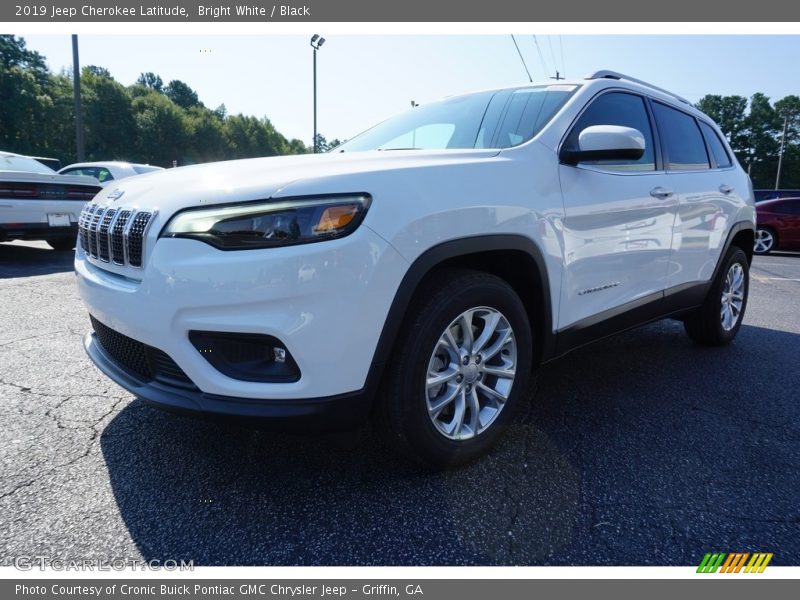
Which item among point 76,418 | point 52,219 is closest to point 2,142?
point 52,219

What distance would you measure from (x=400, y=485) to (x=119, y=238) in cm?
141

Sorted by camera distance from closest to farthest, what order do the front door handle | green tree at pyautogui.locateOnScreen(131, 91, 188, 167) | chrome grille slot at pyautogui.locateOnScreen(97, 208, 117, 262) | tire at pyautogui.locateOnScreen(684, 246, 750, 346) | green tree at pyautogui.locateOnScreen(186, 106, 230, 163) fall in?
1. chrome grille slot at pyautogui.locateOnScreen(97, 208, 117, 262)
2. the front door handle
3. tire at pyautogui.locateOnScreen(684, 246, 750, 346)
4. green tree at pyautogui.locateOnScreen(131, 91, 188, 167)
5. green tree at pyautogui.locateOnScreen(186, 106, 230, 163)

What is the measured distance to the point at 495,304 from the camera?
2148mm

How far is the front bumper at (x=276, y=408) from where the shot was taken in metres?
1.71

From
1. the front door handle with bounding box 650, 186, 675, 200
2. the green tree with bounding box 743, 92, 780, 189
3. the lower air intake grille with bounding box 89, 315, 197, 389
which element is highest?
the green tree with bounding box 743, 92, 780, 189

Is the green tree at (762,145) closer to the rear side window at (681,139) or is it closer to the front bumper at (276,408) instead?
the rear side window at (681,139)

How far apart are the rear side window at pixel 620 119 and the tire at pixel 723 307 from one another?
1.41 m

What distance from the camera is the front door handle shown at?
9.77 feet

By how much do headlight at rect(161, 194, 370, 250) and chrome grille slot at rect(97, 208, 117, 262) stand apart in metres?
0.58

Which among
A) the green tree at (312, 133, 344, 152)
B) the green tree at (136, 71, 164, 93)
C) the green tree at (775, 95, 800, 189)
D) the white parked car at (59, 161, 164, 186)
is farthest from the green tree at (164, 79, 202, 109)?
the white parked car at (59, 161, 164, 186)

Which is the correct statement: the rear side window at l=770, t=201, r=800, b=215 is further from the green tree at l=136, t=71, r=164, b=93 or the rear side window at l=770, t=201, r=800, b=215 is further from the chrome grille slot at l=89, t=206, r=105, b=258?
the green tree at l=136, t=71, r=164, b=93

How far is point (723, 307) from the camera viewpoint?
416 cm

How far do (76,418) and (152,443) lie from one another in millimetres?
509

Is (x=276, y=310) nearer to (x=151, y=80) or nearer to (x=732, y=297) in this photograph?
(x=732, y=297)
